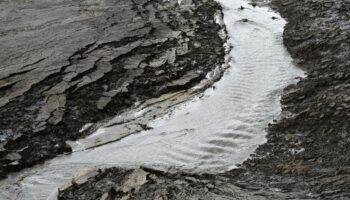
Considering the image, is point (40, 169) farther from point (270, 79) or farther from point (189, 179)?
point (270, 79)

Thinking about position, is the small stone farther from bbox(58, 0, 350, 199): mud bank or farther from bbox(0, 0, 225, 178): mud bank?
bbox(58, 0, 350, 199): mud bank

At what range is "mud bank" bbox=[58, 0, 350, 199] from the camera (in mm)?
4637

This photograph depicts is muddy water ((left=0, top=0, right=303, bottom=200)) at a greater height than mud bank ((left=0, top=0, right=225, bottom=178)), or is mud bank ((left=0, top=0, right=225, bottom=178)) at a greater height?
mud bank ((left=0, top=0, right=225, bottom=178))

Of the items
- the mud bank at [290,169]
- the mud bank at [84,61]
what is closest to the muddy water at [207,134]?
the mud bank at [290,169]

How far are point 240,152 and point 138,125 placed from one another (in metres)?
1.60

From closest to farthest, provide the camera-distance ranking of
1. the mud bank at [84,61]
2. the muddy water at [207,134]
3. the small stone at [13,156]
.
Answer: the muddy water at [207,134], the small stone at [13,156], the mud bank at [84,61]

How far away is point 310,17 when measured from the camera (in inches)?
366

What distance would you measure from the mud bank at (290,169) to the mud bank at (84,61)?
1.38m

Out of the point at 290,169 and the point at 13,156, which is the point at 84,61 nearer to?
the point at 13,156

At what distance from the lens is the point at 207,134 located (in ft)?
20.3

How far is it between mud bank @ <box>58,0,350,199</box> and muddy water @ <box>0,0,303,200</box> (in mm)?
244

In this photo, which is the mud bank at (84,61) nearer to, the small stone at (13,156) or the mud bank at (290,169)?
the small stone at (13,156)

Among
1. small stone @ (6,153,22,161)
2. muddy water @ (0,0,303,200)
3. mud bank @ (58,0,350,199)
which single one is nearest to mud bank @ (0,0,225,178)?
small stone @ (6,153,22,161)

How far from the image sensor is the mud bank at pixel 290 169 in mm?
4637
